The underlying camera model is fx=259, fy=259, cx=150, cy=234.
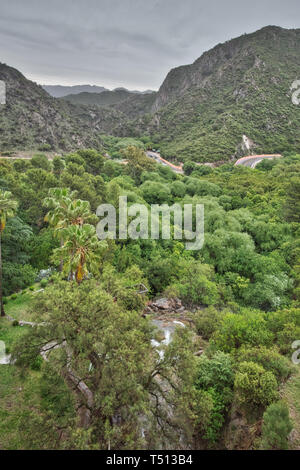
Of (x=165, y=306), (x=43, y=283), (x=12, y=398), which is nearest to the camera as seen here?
(x=12, y=398)

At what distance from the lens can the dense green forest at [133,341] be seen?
1249cm

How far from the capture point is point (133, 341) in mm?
13117

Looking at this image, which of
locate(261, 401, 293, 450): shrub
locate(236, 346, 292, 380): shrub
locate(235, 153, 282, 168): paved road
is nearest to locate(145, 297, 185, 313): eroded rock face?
locate(236, 346, 292, 380): shrub

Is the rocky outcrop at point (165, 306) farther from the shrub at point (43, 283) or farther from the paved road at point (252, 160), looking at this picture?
the paved road at point (252, 160)

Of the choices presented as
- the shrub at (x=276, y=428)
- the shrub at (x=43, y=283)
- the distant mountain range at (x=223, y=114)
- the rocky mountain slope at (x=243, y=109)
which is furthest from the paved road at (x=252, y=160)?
the shrub at (x=276, y=428)

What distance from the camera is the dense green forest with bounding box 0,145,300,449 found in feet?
41.0

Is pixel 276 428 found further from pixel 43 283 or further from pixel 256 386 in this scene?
pixel 43 283

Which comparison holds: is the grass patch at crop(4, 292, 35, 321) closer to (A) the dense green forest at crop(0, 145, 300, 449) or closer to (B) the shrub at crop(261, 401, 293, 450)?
(A) the dense green forest at crop(0, 145, 300, 449)

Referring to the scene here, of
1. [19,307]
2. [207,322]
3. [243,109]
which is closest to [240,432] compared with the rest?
[207,322]

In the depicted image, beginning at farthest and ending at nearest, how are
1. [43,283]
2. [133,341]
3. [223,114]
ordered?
[223,114] → [43,283] → [133,341]
